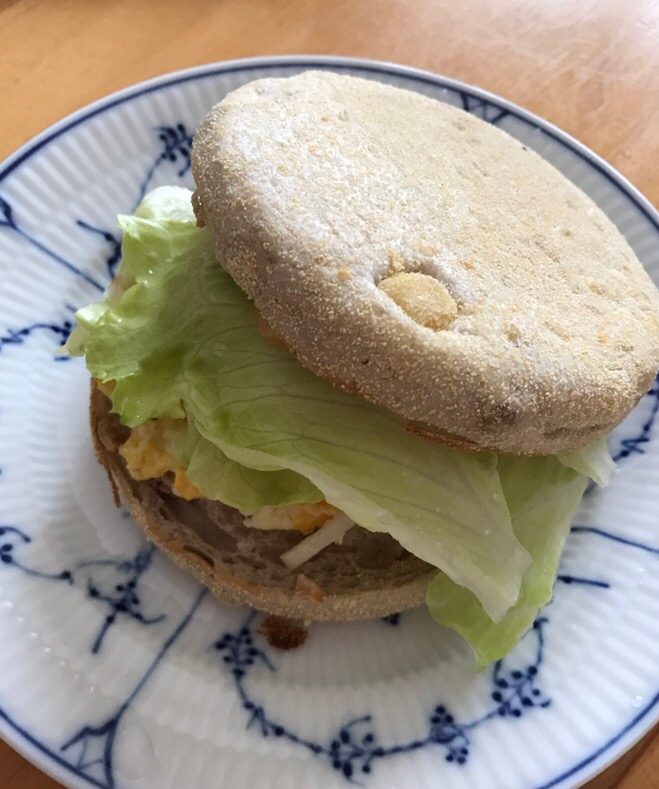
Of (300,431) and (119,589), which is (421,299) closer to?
(300,431)

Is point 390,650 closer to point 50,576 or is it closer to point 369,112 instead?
point 50,576

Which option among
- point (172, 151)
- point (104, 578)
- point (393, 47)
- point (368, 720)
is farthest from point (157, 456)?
point (393, 47)

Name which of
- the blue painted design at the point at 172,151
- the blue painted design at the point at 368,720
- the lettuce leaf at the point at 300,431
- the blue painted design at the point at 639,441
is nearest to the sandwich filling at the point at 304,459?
the lettuce leaf at the point at 300,431

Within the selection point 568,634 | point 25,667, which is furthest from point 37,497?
point 568,634

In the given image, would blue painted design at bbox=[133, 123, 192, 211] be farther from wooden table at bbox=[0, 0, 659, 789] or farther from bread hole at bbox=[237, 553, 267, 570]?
bread hole at bbox=[237, 553, 267, 570]

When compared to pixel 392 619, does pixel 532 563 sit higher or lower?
higher
